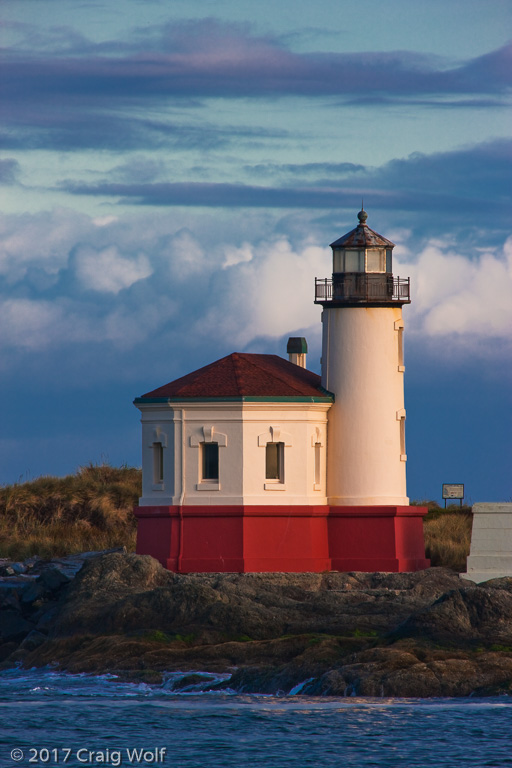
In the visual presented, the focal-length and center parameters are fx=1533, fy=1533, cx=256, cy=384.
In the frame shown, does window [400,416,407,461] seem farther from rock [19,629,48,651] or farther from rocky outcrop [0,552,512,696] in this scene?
rock [19,629,48,651]

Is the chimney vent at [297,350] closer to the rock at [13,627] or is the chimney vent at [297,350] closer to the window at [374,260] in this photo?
the window at [374,260]

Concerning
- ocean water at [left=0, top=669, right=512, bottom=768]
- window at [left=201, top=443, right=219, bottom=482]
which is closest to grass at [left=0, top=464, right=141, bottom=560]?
window at [left=201, top=443, right=219, bottom=482]

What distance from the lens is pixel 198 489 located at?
106ft

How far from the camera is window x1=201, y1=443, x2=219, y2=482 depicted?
1278 inches

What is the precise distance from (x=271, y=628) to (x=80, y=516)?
1479 centimetres

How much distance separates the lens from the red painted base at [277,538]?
32.0 meters

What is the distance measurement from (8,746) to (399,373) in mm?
13894

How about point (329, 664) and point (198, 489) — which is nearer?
point (329, 664)

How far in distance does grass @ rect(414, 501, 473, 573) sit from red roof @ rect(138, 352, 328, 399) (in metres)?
4.66

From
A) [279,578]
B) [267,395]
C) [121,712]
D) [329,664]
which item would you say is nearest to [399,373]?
[267,395]

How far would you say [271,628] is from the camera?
27.4m

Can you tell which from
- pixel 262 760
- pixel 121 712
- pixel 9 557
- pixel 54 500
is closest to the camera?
pixel 262 760

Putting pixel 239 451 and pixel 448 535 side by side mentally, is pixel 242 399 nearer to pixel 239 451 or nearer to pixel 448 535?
pixel 239 451

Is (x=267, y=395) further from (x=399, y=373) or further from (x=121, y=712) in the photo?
(x=121, y=712)
